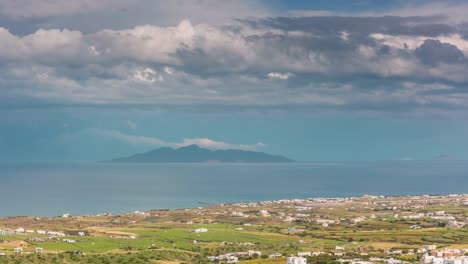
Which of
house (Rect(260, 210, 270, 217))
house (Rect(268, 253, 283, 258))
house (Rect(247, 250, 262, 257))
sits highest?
house (Rect(260, 210, 270, 217))

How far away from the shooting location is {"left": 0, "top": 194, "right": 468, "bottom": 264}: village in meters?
76.8

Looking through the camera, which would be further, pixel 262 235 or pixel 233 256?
pixel 262 235

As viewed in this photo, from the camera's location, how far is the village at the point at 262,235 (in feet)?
252

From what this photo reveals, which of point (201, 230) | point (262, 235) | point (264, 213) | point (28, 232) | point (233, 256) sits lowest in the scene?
point (233, 256)

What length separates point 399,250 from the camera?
272 feet

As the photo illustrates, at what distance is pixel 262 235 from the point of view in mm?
105625

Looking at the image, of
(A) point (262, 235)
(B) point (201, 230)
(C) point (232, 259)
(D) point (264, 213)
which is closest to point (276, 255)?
(C) point (232, 259)

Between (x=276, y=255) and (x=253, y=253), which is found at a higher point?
(x=253, y=253)

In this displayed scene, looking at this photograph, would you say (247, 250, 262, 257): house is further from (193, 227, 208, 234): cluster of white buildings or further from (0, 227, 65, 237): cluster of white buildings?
(0, 227, 65, 237): cluster of white buildings

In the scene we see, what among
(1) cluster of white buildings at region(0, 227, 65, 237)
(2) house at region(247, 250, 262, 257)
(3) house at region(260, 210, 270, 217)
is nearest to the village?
(2) house at region(247, 250, 262, 257)

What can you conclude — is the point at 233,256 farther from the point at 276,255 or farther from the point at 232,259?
the point at 276,255

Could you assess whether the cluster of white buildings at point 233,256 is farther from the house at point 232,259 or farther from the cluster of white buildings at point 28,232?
the cluster of white buildings at point 28,232

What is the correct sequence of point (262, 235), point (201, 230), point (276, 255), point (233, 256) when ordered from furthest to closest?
point (201, 230) → point (262, 235) → point (276, 255) → point (233, 256)

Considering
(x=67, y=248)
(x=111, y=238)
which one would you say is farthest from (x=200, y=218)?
(x=67, y=248)
